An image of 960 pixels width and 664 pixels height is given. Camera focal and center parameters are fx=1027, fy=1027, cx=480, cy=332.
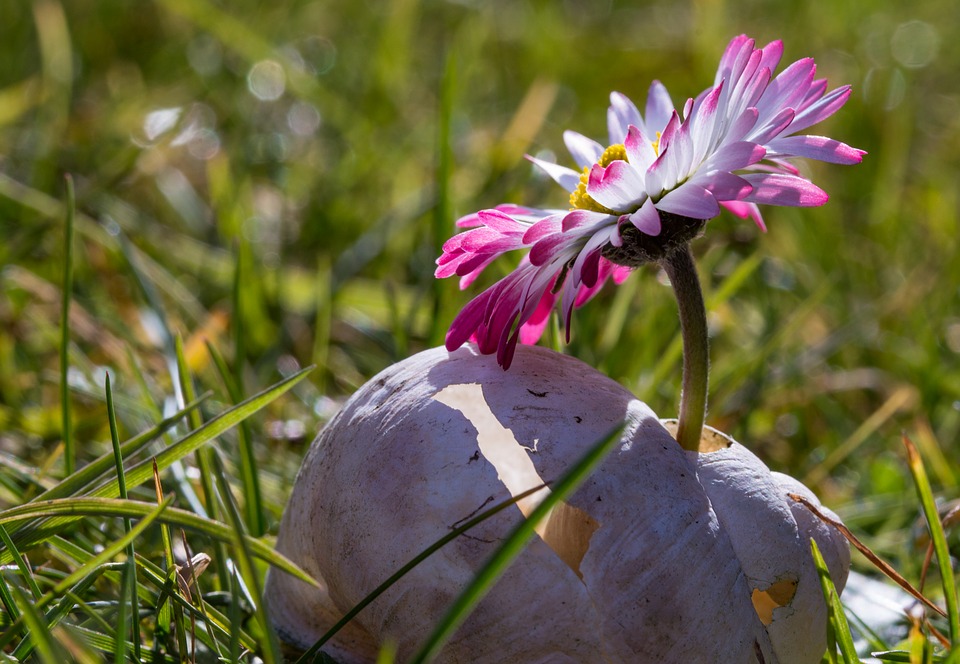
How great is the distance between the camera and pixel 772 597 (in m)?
1.22

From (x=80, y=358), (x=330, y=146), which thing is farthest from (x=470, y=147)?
(x=80, y=358)

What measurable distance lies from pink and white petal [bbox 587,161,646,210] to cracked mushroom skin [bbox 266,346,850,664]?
233mm

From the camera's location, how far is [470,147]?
353 centimetres

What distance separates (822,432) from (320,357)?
113 cm

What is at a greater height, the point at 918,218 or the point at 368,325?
the point at 368,325

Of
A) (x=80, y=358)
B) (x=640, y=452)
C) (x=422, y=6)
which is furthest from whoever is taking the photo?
(x=422, y=6)

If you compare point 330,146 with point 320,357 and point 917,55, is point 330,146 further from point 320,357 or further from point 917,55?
point 917,55

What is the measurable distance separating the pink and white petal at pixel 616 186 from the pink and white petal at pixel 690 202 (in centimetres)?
4

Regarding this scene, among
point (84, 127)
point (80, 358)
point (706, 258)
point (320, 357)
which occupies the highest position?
point (84, 127)

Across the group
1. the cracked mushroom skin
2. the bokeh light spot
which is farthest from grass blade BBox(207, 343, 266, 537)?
the bokeh light spot

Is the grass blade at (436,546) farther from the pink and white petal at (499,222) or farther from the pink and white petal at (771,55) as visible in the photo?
the pink and white petal at (771,55)

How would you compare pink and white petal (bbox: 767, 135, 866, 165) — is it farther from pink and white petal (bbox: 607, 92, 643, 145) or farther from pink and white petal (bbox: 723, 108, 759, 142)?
pink and white petal (bbox: 607, 92, 643, 145)

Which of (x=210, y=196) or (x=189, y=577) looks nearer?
(x=189, y=577)

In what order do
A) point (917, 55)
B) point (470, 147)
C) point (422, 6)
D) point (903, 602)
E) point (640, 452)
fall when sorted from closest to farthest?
point (640, 452)
point (903, 602)
point (470, 147)
point (917, 55)
point (422, 6)
